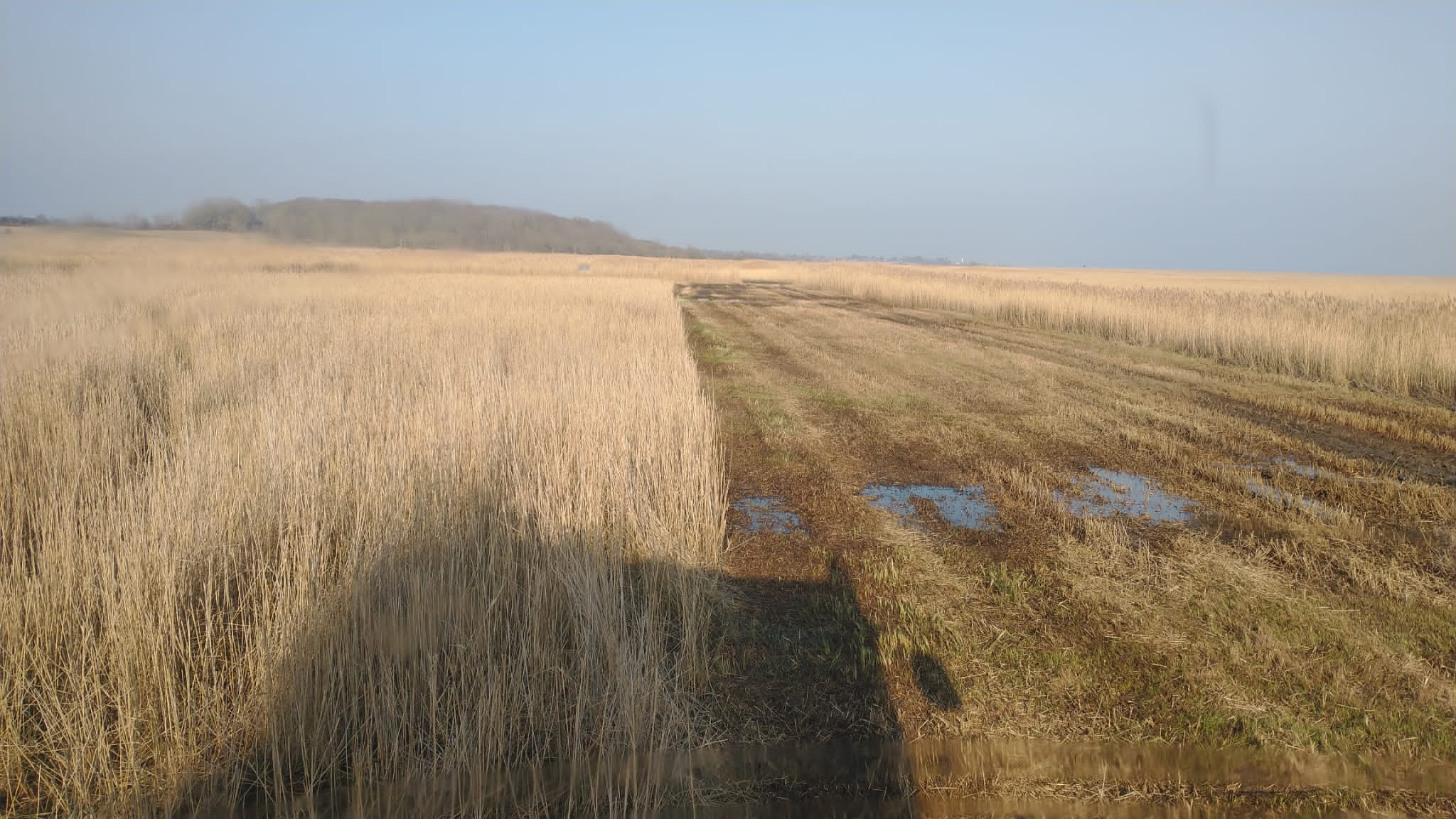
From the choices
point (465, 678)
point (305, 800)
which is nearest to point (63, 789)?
point (305, 800)

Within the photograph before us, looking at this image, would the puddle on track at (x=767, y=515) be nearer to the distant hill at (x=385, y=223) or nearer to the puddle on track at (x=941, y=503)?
the puddle on track at (x=941, y=503)

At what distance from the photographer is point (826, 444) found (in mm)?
8023

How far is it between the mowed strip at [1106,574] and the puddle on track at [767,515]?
7 cm

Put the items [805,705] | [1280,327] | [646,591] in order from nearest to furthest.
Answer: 1. [805,705]
2. [646,591]
3. [1280,327]

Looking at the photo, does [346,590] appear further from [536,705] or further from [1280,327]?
[1280,327]

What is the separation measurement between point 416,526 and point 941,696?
2.81 metres

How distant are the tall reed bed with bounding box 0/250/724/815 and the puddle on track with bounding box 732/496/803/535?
0.49 meters

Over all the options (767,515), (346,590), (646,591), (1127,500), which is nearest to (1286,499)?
(1127,500)

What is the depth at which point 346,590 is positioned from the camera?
3355mm

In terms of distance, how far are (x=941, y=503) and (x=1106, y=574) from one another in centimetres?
169

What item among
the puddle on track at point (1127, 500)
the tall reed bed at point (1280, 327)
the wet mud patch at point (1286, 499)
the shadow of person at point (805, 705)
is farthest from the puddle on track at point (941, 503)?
the tall reed bed at point (1280, 327)

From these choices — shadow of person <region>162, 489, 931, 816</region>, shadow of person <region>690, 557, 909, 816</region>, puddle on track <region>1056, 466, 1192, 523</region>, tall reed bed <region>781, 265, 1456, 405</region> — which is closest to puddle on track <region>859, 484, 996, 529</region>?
puddle on track <region>1056, 466, 1192, 523</region>

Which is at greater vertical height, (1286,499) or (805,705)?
(1286,499)

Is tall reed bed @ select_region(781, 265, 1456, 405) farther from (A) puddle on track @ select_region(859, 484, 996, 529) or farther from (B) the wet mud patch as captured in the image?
(A) puddle on track @ select_region(859, 484, 996, 529)
